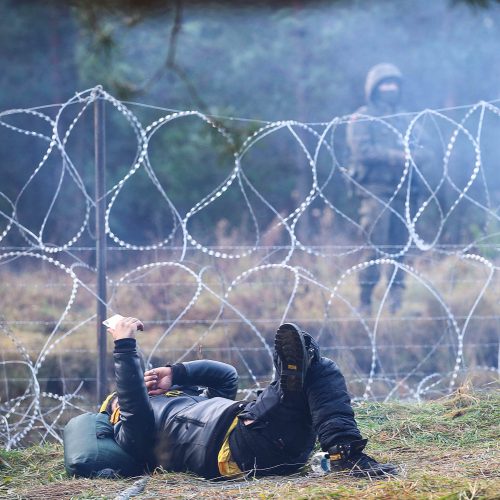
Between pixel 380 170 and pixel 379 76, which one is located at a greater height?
pixel 379 76

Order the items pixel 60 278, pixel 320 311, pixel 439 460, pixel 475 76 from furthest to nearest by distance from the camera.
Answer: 1. pixel 475 76
2. pixel 60 278
3. pixel 320 311
4. pixel 439 460

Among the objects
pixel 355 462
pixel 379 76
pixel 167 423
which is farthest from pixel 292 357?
pixel 379 76

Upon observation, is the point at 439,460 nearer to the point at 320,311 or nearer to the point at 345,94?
the point at 320,311

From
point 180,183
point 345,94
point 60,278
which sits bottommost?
point 60,278

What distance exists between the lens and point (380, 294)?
350 inches

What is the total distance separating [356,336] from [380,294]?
124cm

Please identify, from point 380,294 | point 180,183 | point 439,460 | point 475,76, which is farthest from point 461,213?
point 439,460

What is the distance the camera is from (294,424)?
3887mm

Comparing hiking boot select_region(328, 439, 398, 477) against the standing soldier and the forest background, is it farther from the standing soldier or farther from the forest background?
the forest background

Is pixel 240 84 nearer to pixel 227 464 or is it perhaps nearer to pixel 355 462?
pixel 227 464

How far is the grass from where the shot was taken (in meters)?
3.42

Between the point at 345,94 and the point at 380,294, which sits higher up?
the point at 345,94

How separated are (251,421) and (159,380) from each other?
646 millimetres

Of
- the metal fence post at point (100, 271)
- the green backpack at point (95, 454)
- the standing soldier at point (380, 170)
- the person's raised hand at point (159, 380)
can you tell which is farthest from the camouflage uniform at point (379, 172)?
the green backpack at point (95, 454)
